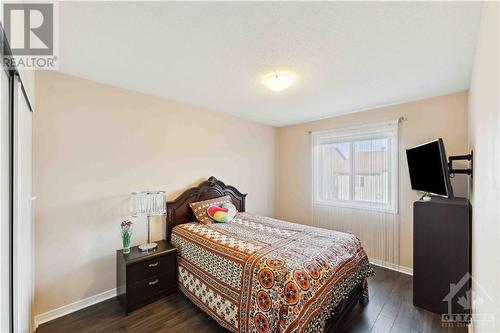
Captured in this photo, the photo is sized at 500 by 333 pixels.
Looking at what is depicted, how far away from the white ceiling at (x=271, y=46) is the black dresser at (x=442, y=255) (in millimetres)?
1397

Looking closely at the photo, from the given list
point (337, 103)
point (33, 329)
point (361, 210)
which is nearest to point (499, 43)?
point (337, 103)

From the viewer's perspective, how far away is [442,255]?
2186mm

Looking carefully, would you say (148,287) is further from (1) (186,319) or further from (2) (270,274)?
(2) (270,274)

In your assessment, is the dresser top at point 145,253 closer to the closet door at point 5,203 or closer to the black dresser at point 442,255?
the closet door at point 5,203

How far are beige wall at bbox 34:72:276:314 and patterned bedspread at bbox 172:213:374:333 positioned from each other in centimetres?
84

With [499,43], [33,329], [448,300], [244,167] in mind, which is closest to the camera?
[499,43]

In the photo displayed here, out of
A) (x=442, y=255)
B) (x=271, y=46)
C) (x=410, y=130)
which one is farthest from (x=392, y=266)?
(x=271, y=46)

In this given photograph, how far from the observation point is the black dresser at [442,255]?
6.86 feet

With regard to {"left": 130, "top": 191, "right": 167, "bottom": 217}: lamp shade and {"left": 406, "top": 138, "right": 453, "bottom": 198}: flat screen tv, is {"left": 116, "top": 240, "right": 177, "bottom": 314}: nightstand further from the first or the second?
{"left": 406, "top": 138, "right": 453, "bottom": 198}: flat screen tv

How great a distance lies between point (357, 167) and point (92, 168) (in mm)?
3754

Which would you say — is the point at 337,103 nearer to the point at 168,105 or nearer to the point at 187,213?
the point at 168,105

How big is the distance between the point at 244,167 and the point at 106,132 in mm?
2295

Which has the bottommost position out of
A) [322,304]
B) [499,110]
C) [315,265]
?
[322,304]

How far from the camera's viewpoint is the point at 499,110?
2.99ft
